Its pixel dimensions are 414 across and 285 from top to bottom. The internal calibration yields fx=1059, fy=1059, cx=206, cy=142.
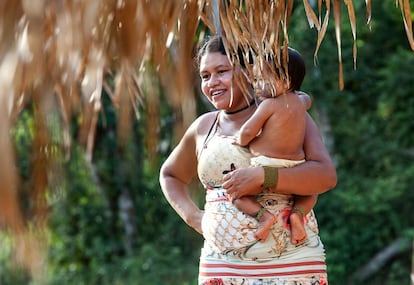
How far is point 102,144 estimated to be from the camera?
368 inches

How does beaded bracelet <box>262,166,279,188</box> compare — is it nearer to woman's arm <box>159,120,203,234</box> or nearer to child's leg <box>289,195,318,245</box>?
child's leg <box>289,195,318,245</box>

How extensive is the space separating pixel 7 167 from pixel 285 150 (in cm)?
170

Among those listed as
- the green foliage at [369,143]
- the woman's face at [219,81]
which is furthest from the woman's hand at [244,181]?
the green foliage at [369,143]

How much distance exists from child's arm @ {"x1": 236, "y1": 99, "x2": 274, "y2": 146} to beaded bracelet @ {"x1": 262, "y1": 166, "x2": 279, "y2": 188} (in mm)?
113

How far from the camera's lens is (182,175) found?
377cm

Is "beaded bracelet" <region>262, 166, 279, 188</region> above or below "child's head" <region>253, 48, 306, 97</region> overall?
below

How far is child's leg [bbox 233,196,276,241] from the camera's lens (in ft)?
11.0

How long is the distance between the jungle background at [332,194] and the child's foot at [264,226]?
16.8ft

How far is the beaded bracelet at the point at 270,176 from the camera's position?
3334 millimetres

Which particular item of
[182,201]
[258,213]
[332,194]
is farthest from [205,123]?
[332,194]

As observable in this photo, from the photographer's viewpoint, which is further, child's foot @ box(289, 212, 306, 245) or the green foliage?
the green foliage

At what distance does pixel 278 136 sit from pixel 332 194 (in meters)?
5.69

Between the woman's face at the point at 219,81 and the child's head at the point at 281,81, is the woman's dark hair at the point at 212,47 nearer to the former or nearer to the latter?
the woman's face at the point at 219,81

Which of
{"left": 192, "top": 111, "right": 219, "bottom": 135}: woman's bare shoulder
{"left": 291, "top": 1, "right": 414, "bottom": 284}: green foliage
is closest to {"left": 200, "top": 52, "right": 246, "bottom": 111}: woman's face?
{"left": 192, "top": 111, "right": 219, "bottom": 135}: woman's bare shoulder
